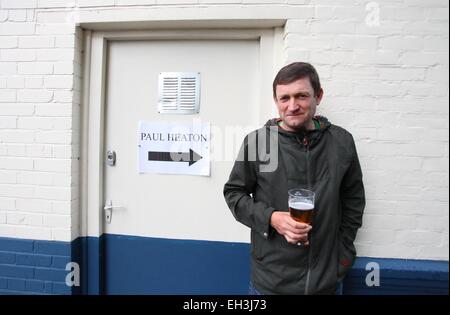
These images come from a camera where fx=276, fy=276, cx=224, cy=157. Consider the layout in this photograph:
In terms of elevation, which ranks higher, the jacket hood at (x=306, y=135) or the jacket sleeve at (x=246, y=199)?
the jacket hood at (x=306, y=135)

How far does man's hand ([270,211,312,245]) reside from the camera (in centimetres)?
128

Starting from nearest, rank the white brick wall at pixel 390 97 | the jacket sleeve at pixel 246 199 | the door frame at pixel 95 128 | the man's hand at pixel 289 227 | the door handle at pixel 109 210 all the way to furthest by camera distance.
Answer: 1. the man's hand at pixel 289 227
2. the jacket sleeve at pixel 246 199
3. the white brick wall at pixel 390 97
4. the door frame at pixel 95 128
5. the door handle at pixel 109 210

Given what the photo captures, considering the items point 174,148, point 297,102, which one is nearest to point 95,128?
point 174,148

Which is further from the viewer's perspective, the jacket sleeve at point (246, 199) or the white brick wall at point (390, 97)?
the white brick wall at point (390, 97)

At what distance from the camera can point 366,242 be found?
73.8 inches

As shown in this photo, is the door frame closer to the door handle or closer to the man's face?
the door handle

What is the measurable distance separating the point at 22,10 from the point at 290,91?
6.95 ft

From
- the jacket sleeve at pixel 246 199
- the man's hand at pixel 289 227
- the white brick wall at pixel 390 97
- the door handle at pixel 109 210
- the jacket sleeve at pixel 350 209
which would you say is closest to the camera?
the man's hand at pixel 289 227

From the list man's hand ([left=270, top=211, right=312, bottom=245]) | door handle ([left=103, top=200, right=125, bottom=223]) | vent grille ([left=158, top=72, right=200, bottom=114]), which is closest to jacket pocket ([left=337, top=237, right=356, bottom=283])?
man's hand ([left=270, top=211, right=312, bottom=245])

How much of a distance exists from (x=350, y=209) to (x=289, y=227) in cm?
46

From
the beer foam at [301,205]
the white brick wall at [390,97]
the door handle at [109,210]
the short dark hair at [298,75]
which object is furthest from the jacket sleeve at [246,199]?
the door handle at [109,210]

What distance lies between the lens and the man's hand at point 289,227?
50.3 inches

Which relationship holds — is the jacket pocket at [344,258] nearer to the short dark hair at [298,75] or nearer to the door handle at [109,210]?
the short dark hair at [298,75]
